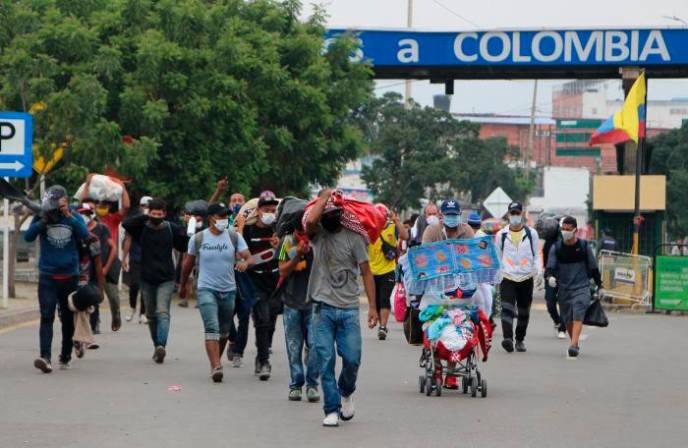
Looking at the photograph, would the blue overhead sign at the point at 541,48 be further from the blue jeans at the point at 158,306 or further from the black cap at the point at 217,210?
the black cap at the point at 217,210

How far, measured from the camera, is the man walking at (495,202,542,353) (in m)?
19.2

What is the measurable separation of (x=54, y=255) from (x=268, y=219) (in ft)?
6.91

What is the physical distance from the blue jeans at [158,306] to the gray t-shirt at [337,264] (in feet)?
15.8

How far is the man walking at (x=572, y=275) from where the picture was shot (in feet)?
60.4

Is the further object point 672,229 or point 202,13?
point 672,229

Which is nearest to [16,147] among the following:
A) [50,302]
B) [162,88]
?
[50,302]

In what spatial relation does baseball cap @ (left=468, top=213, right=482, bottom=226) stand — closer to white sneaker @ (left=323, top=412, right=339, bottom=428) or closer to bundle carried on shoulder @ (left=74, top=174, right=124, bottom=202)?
bundle carried on shoulder @ (left=74, top=174, right=124, bottom=202)

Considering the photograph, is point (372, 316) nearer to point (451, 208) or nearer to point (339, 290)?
point (339, 290)

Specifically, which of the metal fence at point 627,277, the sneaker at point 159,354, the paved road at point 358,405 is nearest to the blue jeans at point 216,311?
the paved road at point 358,405

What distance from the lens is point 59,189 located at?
50.2 feet

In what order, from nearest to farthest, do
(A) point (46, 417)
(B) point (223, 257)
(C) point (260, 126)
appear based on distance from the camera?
(A) point (46, 417), (B) point (223, 257), (C) point (260, 126)

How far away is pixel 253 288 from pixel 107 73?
15927 mm

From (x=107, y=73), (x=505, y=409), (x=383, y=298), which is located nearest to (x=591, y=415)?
(x=505, y=409)

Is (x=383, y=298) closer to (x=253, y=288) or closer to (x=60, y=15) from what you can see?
(x=253, y=288)
